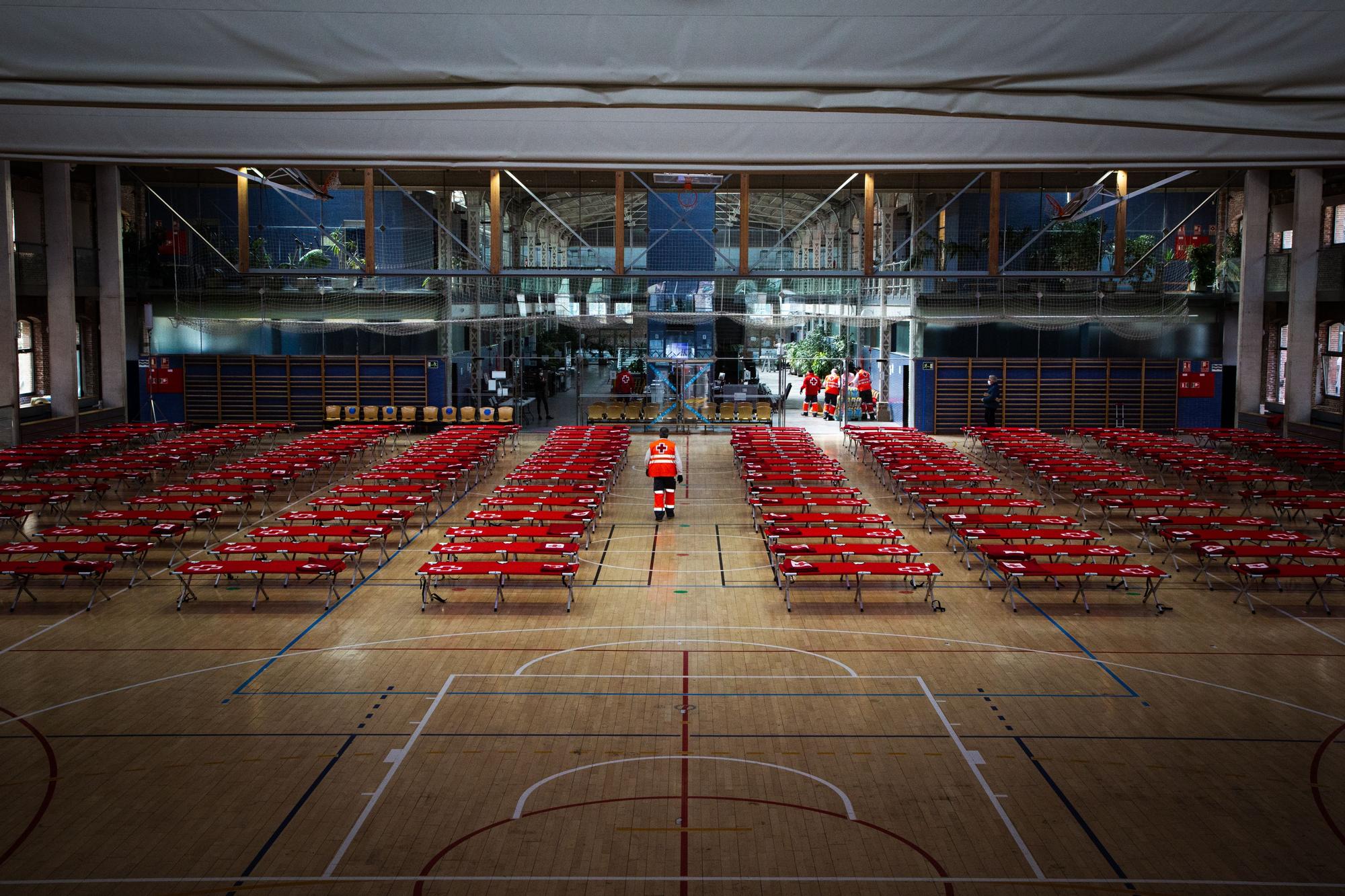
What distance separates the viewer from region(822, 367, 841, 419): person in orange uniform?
33.7m

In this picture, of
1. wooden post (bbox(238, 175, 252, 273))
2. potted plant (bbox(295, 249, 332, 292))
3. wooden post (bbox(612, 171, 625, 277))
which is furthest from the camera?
potted plant (bbox(295, 249, 332, 292))

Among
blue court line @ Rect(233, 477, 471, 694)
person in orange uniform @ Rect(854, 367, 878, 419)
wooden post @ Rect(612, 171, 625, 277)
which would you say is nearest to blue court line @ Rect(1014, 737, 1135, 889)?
blue court line @ Rect(233, 477, 471, 694)

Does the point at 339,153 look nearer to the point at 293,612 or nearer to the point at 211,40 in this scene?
the point at 211,40

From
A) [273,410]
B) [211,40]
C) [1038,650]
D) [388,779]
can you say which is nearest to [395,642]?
[388,779]

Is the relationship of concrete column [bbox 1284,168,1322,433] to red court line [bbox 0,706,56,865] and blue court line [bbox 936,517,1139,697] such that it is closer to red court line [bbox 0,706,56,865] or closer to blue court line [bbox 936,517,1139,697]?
blue court line [bbox 936,517,1139,697]

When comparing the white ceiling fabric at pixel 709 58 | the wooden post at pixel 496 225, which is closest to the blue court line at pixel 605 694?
the white ceiling fabric at pixel 709 58

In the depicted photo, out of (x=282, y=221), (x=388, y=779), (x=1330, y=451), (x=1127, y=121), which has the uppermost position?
(x=282, y=221)

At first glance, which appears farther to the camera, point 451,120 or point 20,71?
point 451,120

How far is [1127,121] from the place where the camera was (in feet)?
9.36

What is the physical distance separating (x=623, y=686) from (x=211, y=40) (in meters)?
8.66

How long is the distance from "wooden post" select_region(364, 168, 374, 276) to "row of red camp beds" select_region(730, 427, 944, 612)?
28.3 ft

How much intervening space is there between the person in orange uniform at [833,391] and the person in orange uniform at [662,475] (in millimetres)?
14945

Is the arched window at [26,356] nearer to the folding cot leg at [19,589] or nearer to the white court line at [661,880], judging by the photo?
the folding cot leg at [19,589]

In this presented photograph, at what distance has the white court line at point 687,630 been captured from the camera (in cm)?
1011
